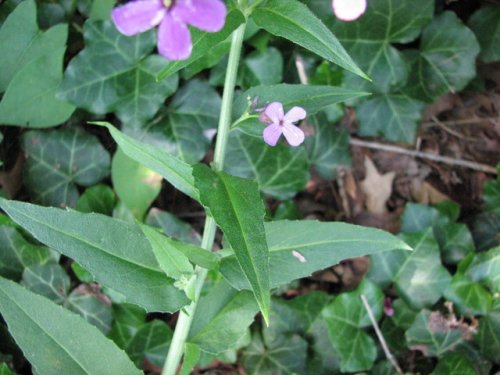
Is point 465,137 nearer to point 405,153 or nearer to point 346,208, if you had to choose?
point 405,153

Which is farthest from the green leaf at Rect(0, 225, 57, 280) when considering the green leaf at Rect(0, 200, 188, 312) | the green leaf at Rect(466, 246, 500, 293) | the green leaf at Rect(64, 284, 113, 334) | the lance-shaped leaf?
the green leaf at Rect(466, 246, 500, 293)

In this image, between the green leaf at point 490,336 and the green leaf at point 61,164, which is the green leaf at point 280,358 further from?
the green leaf at point 61,164

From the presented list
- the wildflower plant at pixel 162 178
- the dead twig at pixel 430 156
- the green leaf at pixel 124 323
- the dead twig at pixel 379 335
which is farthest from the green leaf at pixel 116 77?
the dead twig at pixel 379 335

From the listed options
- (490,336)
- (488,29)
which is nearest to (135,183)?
(490,336)

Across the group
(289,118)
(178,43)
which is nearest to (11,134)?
(289,118)

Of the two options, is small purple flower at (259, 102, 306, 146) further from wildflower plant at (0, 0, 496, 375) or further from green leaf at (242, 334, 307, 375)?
Answer: green leaf at (242, 334, 307, 375)

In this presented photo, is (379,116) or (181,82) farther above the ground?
(181,82)
